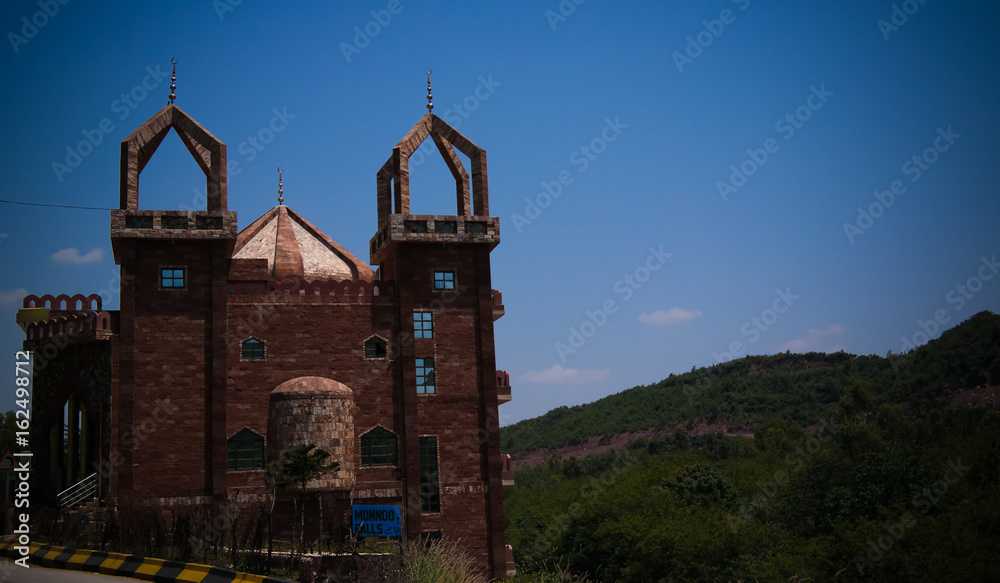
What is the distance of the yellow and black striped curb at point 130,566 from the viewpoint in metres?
21.5

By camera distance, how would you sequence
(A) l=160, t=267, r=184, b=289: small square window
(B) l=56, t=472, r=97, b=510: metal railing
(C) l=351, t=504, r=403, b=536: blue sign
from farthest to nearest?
(A) l=160, t=267, r=184, b=289: small square window
(C) l=351, t=504, r=403, b=536: blue sign
(B) l=56, t=472, r=97, b=510: metal railing

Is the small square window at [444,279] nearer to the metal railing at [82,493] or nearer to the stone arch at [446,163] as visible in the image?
the stone arch at [446,163]

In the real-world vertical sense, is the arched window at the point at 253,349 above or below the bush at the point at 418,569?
above

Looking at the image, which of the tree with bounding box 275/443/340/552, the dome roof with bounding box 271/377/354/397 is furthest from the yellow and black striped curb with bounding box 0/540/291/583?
the dome roof with bounding box 271/377/354/397

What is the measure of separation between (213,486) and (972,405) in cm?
7352

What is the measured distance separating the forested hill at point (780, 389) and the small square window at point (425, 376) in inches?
2526

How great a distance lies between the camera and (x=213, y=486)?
3153 centimetres

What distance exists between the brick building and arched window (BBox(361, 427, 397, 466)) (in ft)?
0.18

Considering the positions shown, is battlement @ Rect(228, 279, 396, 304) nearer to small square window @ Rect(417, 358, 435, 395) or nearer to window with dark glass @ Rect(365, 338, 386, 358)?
window with dark glass @ Rect(365, 338, 386, 358)

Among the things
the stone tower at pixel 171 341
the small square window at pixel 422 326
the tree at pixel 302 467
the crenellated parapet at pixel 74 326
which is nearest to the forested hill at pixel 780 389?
the small square window at pixel 422 326

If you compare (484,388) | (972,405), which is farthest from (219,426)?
(972,405)

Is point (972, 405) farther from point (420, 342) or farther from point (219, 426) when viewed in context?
point (219, 426)

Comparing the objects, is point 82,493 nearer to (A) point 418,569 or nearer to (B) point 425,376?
(B) point 425,376

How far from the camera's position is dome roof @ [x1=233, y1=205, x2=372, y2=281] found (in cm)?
3841
